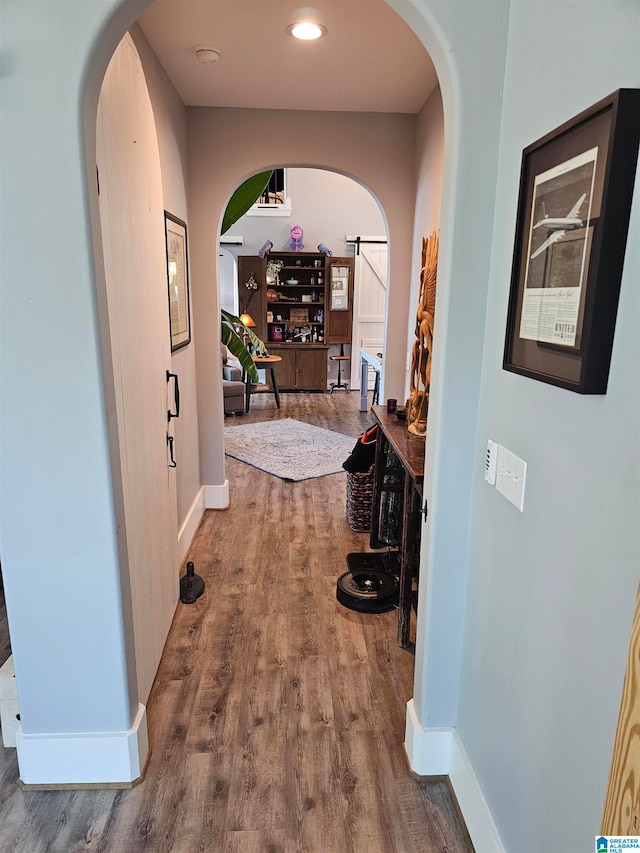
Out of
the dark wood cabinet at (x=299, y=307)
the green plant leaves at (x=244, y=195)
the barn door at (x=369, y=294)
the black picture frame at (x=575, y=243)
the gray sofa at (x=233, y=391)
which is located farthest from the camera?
the barn door at (x=369, y=294)

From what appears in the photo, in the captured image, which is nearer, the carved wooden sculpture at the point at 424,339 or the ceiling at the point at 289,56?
the ceiling at the point at 289,56

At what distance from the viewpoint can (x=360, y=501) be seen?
3527 mm

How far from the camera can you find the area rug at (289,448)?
4.88 meters

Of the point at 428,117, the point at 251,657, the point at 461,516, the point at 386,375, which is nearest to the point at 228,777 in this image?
the point at 251,657

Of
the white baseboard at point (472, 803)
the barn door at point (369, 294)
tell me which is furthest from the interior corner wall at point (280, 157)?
the barn door at point (369, 294)

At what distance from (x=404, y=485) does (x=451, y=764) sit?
3.79 feet

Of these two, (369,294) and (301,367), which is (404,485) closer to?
(301,367)

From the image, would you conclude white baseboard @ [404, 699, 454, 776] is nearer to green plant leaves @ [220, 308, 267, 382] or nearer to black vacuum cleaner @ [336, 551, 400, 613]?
black vacuum cleaner @ [336, 551, 400, 613]

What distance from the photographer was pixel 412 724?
1.79m

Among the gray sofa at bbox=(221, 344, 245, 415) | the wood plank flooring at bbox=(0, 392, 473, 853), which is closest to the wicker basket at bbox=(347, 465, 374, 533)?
the wood plank flooring at bbox=(0, 392, 473, 853)

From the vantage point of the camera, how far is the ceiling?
85.7 inches

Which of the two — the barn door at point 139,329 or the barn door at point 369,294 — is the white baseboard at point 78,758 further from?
the barn door at point 369,294

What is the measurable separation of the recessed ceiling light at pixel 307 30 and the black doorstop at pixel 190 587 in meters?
2.53

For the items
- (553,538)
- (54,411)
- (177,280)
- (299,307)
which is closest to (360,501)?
(177,280)
